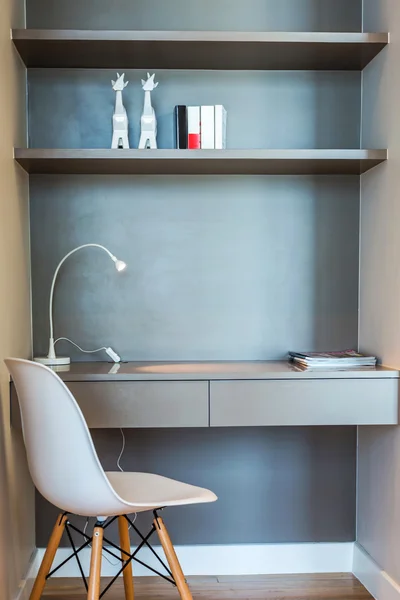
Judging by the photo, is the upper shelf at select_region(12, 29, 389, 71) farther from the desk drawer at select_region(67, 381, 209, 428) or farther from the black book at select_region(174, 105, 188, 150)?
the desk drawer at select_region(67, 381, 209, 428)

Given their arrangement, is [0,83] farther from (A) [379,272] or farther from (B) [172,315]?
(A) [379,272]

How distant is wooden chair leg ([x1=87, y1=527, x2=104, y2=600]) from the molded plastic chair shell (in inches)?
2.5

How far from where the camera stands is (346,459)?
2615 mm

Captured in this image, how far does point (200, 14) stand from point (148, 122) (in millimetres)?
517

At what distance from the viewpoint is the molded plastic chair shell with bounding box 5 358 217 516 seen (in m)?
1.69

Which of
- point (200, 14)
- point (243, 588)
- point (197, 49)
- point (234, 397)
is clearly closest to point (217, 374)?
point (234, 397)

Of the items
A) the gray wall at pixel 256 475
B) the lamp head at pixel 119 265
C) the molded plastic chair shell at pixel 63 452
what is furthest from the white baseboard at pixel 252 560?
the lamp head at pixel 119 265

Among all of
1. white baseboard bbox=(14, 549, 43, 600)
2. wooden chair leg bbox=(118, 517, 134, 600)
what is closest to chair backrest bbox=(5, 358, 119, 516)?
wooden chair leg bbox=(118, 517, 134, 600)

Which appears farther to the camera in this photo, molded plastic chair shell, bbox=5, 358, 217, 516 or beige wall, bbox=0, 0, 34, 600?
beige wall, bbox=0, 0, 34, 600

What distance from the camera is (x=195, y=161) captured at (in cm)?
230

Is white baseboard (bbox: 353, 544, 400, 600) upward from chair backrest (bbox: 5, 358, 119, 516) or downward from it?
downward

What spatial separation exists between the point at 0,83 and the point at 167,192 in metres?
0.77

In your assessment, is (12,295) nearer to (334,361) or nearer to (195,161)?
(195,161)

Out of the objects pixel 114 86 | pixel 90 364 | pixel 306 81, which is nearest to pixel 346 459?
pixel 90 364
